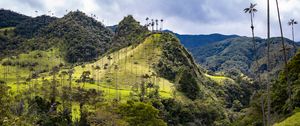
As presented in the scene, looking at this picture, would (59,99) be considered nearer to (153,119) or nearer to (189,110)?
(189,110)

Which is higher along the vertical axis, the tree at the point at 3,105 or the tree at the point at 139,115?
the tree at the point at 3,105

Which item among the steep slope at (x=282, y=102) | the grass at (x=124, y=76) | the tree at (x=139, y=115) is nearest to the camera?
the steep slope at (x=282, y=102)

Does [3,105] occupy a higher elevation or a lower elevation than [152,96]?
higher

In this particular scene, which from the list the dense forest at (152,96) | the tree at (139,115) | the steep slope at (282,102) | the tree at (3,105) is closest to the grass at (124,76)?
the dense forest at (152,96)

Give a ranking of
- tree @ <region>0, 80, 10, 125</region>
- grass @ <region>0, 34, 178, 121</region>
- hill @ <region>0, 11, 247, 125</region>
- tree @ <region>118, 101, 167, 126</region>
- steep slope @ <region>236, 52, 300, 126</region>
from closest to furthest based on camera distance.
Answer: tree @ <region>0, 80, 10, 125</region> < steep slope @ <region>236, 52, 300, 126</region> < tree @ <region>118, 101, 167, 126</region> < hill @ <region>0, 11, 247, 125</region> < grass @ <region>0, 34, 178, 121</region>

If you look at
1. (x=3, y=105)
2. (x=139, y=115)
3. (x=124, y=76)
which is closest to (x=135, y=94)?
(x=124, y=76)

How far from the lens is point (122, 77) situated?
167250 mm

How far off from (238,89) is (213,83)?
1273cm

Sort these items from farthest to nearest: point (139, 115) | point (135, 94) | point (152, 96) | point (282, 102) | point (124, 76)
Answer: point (124, 76) → point (135, 94) → point (152, 96) → point (139, 115) → point (282, 102)

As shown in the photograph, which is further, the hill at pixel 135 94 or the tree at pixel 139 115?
the hill at pixel 135 94

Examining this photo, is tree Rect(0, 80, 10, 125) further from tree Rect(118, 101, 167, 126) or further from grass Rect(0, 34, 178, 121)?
grass Rect(0, 34, 178, 121)

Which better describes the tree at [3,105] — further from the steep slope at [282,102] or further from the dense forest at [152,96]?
the steep slope at [282,102]

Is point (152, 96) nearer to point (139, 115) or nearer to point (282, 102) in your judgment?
point (139, 115)

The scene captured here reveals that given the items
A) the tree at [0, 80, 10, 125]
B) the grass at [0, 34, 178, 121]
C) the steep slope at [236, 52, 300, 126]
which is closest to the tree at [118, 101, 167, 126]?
the steep slope at [236, 52, 300, 126]
